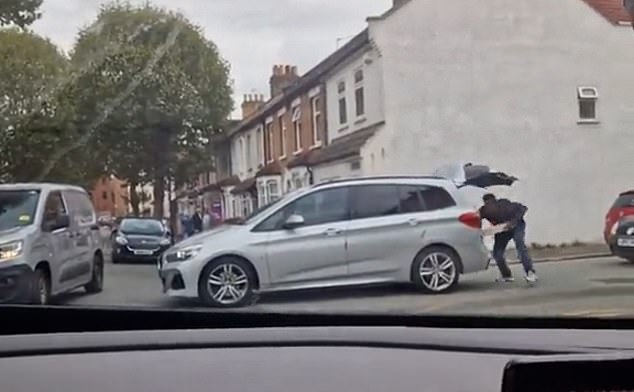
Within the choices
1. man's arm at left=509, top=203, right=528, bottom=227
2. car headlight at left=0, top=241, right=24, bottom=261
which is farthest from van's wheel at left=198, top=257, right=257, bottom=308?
man's arm at left=509, top=203, right=528, bottom=227

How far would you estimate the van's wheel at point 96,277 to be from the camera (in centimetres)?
187

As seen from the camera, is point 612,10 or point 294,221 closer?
point 612,10

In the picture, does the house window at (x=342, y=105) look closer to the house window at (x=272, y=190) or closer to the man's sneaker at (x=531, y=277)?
the house window at (x=272, y=190)

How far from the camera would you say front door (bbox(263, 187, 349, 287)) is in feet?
6.93

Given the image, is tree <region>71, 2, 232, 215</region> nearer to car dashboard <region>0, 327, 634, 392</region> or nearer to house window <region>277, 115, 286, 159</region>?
house window <region>277, 115, 286, 159</region>

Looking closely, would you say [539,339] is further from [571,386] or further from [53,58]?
[53,58]

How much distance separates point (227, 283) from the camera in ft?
6.86

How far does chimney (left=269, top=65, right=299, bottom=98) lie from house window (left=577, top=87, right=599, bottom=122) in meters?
0.76

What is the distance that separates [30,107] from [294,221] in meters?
0.71

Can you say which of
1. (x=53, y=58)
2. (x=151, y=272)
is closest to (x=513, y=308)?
(x=151, y=272)

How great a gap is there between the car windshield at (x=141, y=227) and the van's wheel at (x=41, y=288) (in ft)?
0.73

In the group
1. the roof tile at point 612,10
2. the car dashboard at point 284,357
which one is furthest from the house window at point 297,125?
the roof tile at point 612,10

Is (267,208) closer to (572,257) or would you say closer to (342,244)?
(342,244)

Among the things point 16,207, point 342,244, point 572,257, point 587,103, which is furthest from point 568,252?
point 16,207
